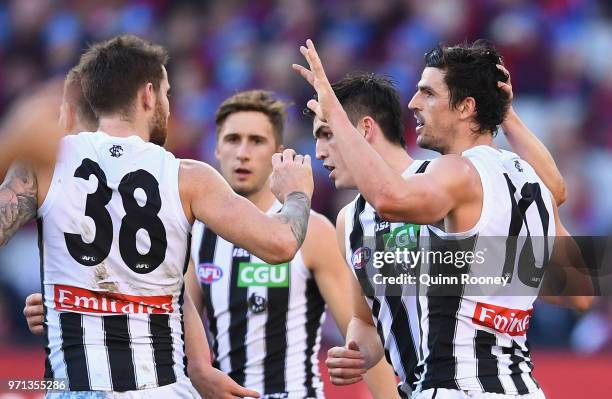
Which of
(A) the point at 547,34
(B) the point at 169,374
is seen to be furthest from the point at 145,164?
(A) the point at 547,34

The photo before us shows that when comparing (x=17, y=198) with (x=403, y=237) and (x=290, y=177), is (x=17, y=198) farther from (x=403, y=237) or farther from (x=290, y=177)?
(x=403, y=237)

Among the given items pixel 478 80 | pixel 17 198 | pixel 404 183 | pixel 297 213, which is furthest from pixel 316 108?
pixel 17 198

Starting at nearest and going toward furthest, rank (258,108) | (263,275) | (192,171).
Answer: (192,171) → (263,275) → (258,108)

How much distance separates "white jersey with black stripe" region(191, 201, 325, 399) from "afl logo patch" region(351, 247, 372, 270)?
920 mm

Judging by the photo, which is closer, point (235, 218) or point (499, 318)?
point (235, 218)

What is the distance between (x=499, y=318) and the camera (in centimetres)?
474

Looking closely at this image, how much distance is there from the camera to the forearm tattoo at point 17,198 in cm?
439

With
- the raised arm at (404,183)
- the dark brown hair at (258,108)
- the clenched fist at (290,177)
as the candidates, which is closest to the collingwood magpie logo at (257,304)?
the dark brown hair at (258,108)

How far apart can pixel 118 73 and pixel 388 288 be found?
1.70 metres

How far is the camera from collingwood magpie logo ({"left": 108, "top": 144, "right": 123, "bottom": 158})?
458 cm

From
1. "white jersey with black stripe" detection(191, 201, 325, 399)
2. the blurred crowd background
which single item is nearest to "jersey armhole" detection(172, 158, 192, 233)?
"white jersey with black stripe" detection(191, 201, 325, 399)

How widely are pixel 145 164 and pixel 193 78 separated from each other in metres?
8.57

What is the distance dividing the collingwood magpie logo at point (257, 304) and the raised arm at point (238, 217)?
178 centimetres

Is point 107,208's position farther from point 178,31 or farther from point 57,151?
point 178,31
